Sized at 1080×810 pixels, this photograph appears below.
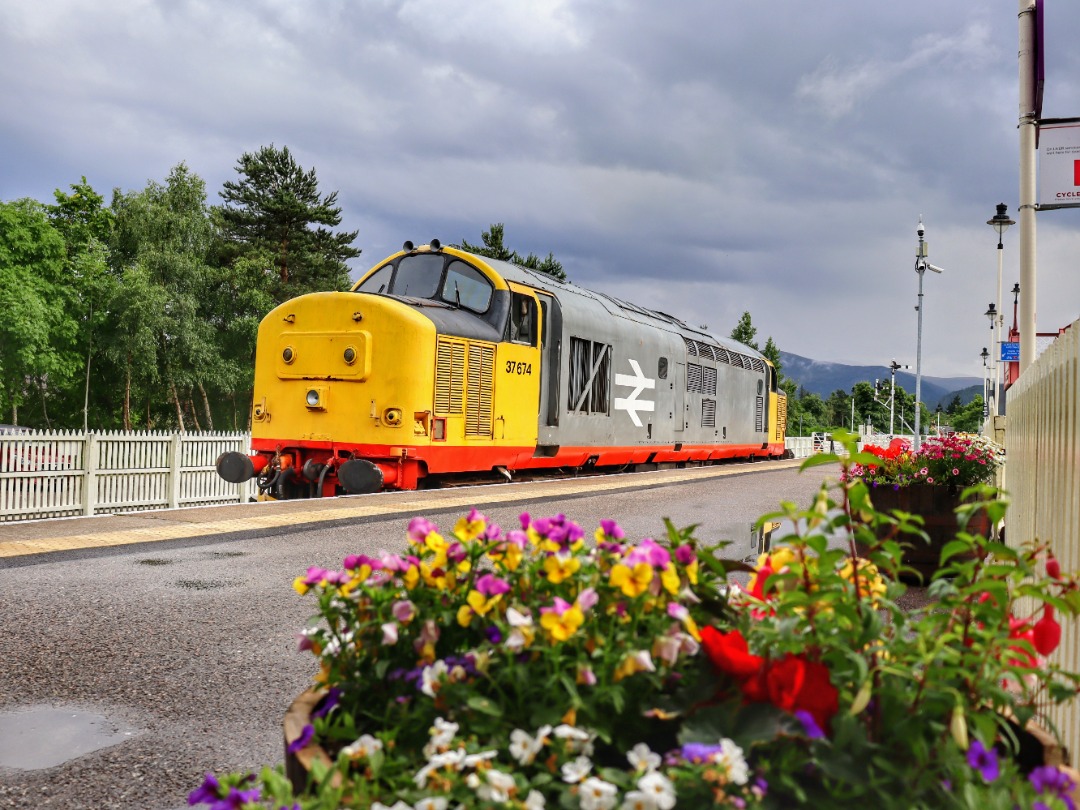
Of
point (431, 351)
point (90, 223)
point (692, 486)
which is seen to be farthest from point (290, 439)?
point (90, 223)

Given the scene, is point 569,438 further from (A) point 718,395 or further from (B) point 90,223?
(B) point 90,223

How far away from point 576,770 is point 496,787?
12 cm

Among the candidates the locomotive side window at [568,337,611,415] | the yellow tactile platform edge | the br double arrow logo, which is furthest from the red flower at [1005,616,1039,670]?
the br double arrow logo

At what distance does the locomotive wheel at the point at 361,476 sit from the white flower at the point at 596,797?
1103 centimetres

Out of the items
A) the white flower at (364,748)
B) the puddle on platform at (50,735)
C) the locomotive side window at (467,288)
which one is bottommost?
the puddle on platform at (50,735)

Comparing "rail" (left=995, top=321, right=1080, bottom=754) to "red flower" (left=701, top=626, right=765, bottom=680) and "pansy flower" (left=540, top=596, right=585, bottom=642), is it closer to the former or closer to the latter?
"red flower" (left=701, top=626, right=765, bottom=680)

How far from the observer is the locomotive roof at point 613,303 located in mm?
14797

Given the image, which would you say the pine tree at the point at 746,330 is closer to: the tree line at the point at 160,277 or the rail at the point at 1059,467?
the tree line at the point at 160,277

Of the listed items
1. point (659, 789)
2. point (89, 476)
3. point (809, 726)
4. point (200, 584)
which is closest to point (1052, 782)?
point (809, 726)

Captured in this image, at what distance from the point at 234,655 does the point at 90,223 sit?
57.7 m

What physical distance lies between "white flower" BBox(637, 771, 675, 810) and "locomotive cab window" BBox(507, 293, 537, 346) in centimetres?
1303

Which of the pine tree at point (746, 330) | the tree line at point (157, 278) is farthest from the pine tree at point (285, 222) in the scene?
the pine tree at point (746, 330)

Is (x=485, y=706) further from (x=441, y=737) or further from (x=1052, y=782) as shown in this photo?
(x=1052, y=782)

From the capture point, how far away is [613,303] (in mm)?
19203
